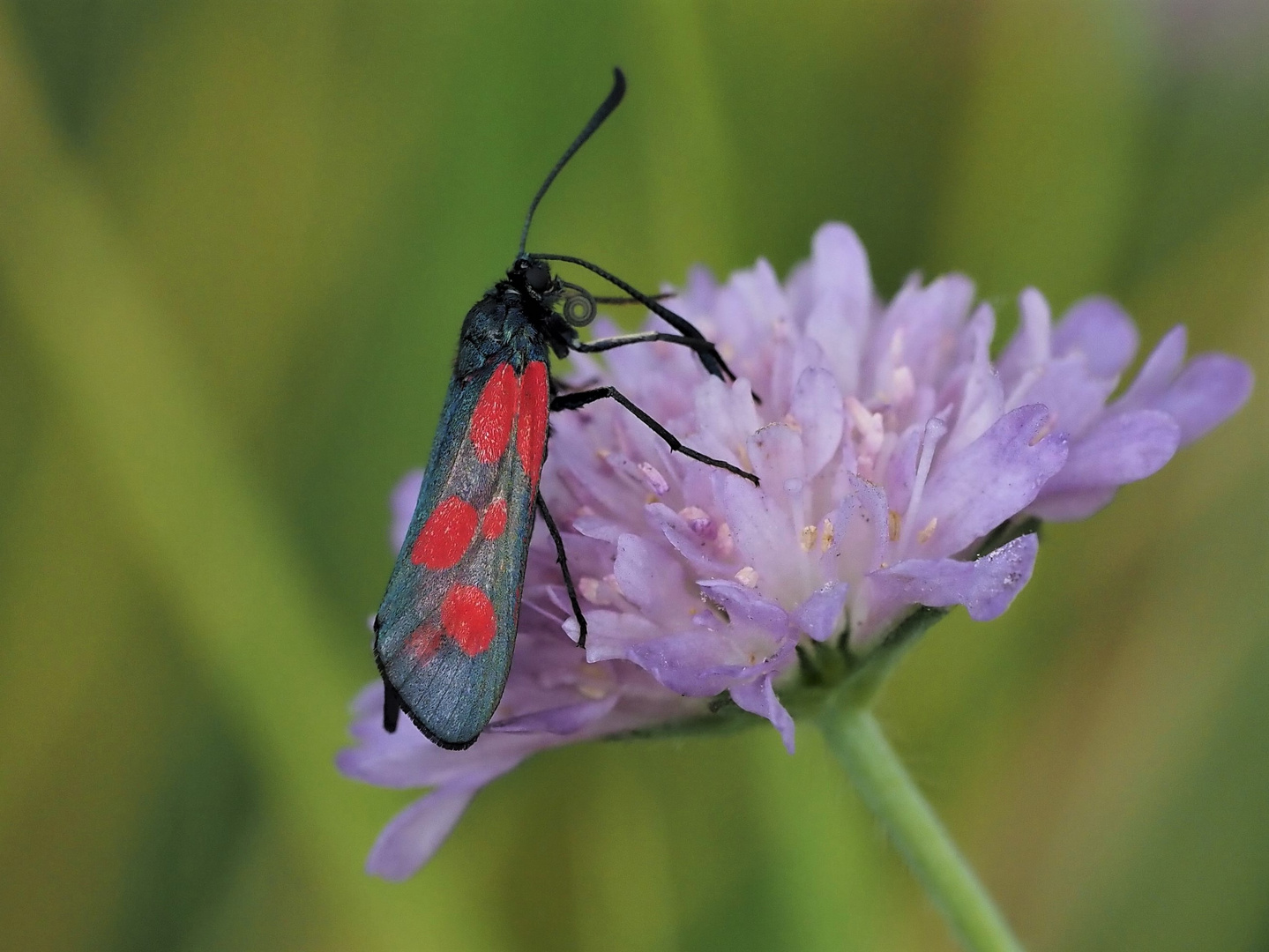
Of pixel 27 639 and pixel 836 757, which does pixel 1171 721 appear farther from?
pixel 27 639

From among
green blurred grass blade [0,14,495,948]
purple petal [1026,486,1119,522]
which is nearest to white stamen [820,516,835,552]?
purple petal [1026,486,1119,522]

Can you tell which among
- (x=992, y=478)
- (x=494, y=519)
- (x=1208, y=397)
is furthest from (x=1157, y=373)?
(x=494, y=519)

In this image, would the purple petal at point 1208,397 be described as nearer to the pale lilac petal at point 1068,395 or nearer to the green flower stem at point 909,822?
the pale lilac petal at point 1068,395

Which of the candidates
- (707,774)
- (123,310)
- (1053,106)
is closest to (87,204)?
(123,310)

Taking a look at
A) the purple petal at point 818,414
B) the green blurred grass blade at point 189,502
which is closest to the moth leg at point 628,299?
the purple petal at point 818,414

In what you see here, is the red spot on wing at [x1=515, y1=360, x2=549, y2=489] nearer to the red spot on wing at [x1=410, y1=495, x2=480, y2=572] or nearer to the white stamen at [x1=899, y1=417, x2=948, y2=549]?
the red spot on wing at [x1=410, y1=495, x2=480, y2=572]
